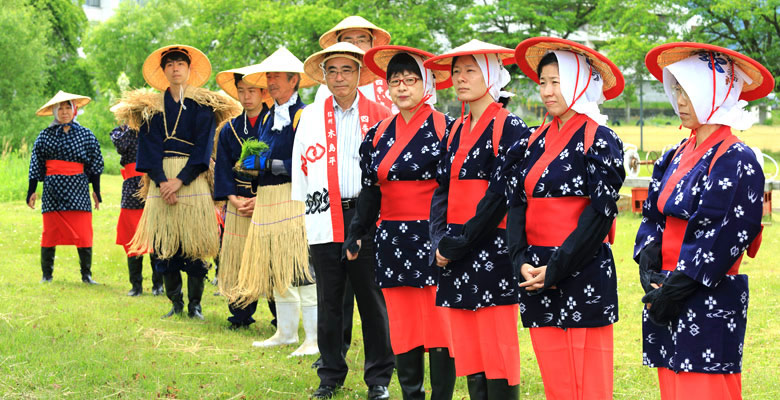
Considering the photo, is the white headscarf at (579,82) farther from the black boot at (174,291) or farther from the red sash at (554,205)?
the black boot at (174,291)

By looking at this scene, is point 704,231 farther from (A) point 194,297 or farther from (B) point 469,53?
(A) point 194,297

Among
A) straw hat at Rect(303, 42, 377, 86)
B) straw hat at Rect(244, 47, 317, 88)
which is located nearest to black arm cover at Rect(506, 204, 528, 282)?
straw hat at Rect(303, 42, 377, 86)

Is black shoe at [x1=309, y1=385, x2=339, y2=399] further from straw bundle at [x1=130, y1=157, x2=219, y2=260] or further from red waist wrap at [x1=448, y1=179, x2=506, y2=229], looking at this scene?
straw bundle at [x1=130, y1=157, x2=219, y2=260]

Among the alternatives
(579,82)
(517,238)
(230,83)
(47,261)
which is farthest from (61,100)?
(579,82)

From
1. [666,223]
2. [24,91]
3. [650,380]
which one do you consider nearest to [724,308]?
[666,223]

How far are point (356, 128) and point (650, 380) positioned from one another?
245 cm

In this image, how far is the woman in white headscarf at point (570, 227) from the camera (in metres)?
3.64

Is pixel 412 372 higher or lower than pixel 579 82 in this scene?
lower

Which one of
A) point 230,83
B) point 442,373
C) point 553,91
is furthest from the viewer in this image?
point 230,83

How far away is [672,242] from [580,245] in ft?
1.17

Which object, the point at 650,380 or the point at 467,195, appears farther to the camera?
the point at 650,380

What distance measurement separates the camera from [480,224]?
13.4 feet

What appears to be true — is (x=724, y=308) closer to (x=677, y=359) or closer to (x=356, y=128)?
(x=677, y=359)

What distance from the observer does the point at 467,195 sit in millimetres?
4277
